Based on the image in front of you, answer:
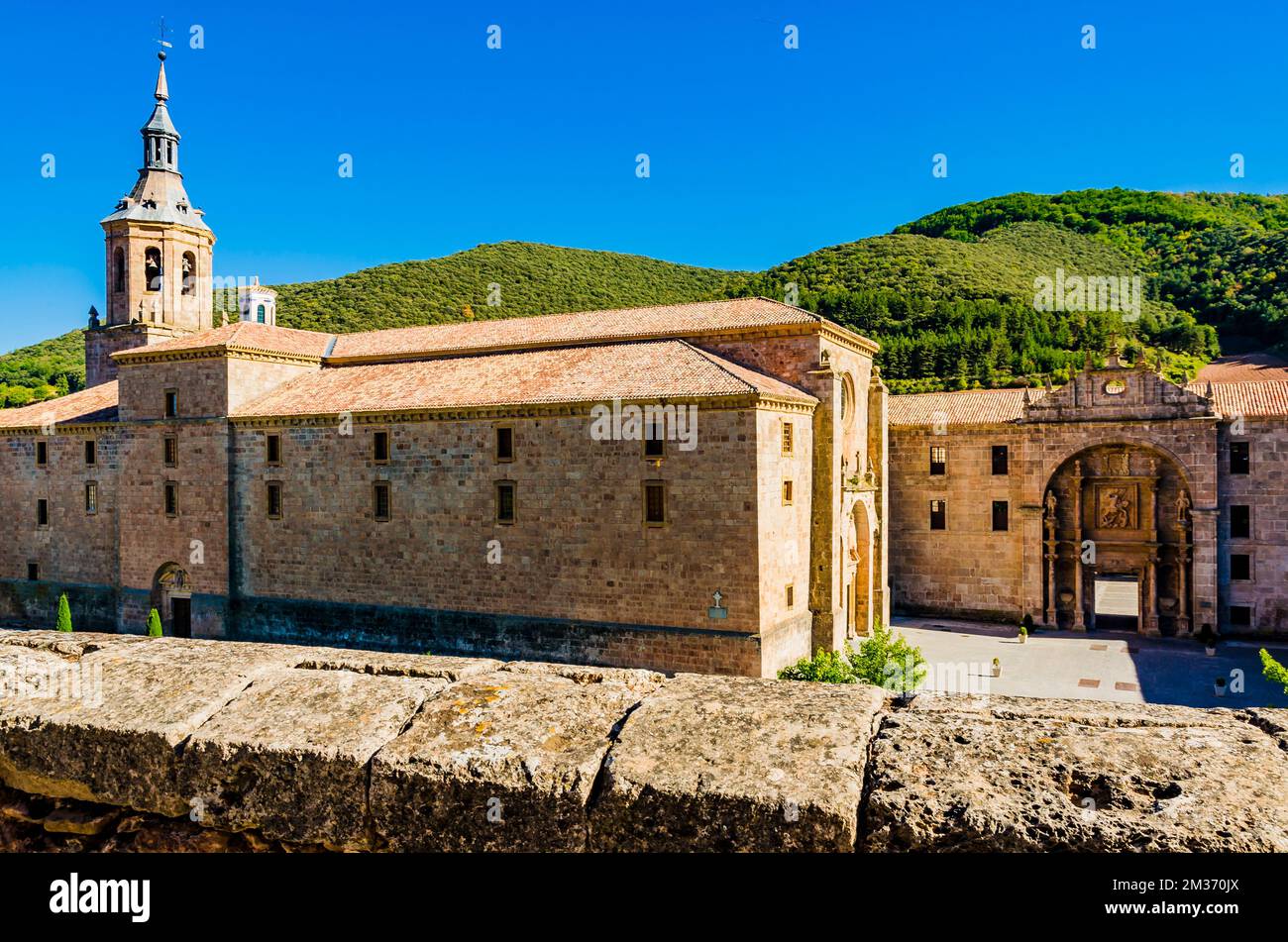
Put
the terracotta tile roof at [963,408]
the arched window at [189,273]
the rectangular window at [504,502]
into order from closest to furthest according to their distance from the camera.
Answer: the rectangular window at [504,502] → the terracotta tile roof at [963,408] → the arched window at [189,273]

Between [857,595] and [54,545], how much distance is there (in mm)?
24885

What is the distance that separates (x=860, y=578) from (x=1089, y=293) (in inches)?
2161

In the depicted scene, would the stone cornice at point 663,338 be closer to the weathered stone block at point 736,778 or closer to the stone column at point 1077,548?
the stone column at point 1077,548

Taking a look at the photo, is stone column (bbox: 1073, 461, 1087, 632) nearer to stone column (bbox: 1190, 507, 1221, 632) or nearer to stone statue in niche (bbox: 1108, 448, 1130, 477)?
stone statue in niche (bbox: 1108, 448, 1130, 477)

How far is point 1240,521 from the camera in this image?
2583 cm

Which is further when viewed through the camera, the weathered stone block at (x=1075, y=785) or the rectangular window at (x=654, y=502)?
the rectangular window at (x=654, y=502)

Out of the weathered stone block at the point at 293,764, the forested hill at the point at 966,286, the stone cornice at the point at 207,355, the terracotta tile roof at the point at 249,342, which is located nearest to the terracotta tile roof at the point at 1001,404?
the forested hill at the point at 966,286

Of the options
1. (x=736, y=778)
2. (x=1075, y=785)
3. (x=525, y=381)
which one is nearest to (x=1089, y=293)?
(x=525, y=381)

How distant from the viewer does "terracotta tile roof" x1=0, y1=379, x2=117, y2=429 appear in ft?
93.5

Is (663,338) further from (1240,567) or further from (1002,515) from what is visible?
(1240,567)

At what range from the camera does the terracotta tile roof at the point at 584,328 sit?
23406 millimetres

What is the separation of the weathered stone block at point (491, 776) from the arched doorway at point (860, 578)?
2290 centimetres
